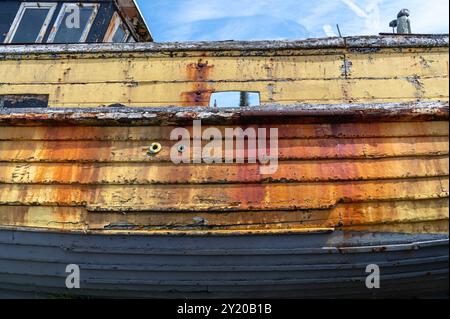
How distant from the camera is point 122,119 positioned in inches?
126

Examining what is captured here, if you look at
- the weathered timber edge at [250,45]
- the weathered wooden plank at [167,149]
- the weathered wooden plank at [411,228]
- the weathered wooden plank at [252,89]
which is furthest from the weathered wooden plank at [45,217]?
the weathered wooden plank at [411,228]

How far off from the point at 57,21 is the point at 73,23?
20 cm

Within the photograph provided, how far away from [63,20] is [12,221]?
2642 mm

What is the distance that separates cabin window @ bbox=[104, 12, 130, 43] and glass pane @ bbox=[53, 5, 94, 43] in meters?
0.28

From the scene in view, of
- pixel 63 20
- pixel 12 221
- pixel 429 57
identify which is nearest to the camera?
pixel 12 221

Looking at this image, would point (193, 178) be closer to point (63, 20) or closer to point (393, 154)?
point (393, 154)

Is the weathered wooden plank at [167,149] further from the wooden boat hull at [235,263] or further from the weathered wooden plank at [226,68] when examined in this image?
the weathered wooden plank at [226,68]

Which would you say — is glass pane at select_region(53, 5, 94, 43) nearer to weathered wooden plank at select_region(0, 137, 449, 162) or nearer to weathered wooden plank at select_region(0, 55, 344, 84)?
weathered wooden plank at select_region(0, 55, 344, 84)

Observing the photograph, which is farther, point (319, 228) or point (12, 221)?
point (12, 221)

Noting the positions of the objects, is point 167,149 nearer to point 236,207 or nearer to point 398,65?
point 236,207

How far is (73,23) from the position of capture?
4656 millimetres

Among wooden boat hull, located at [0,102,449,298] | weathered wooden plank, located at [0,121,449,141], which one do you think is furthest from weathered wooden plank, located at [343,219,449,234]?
weathered wooden plank, located at [0,121,449,141]

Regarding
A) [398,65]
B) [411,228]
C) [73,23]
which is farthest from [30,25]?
[411,228]

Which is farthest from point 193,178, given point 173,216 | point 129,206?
point 129,206
